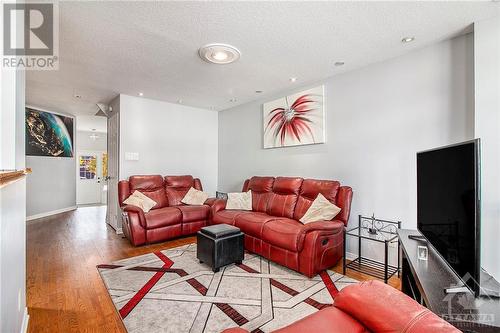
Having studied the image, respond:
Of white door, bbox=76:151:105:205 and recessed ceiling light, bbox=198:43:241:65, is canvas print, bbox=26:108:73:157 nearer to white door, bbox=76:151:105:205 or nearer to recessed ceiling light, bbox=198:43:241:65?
white door, bbox=76:151:105:205

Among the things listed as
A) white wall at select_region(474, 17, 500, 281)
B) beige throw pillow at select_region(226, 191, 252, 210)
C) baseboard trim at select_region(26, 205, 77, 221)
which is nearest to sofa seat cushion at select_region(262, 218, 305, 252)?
beige throw pillow at select_region(226, 191, 252, 210)

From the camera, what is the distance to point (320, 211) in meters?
2.88

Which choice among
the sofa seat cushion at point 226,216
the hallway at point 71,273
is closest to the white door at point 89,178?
the hallway at point 71,273

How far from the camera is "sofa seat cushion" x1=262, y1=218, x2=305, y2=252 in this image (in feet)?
8.22

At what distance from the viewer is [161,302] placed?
2031mm

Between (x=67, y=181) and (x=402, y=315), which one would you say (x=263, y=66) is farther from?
(x=67, y=181)

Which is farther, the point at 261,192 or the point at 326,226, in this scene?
the point at 261,192

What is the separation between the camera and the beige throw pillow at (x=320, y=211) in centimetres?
278

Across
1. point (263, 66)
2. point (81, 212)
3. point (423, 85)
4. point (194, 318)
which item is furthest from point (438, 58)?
point (81, 212)

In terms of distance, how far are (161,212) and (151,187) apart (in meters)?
0.69

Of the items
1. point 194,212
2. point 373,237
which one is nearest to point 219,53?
point 194,212

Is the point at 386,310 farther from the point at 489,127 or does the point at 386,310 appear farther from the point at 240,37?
the point at 240,37

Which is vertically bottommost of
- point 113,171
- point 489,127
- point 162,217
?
point 162,217

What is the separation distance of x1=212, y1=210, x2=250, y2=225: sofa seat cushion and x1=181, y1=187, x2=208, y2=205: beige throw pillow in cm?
84
